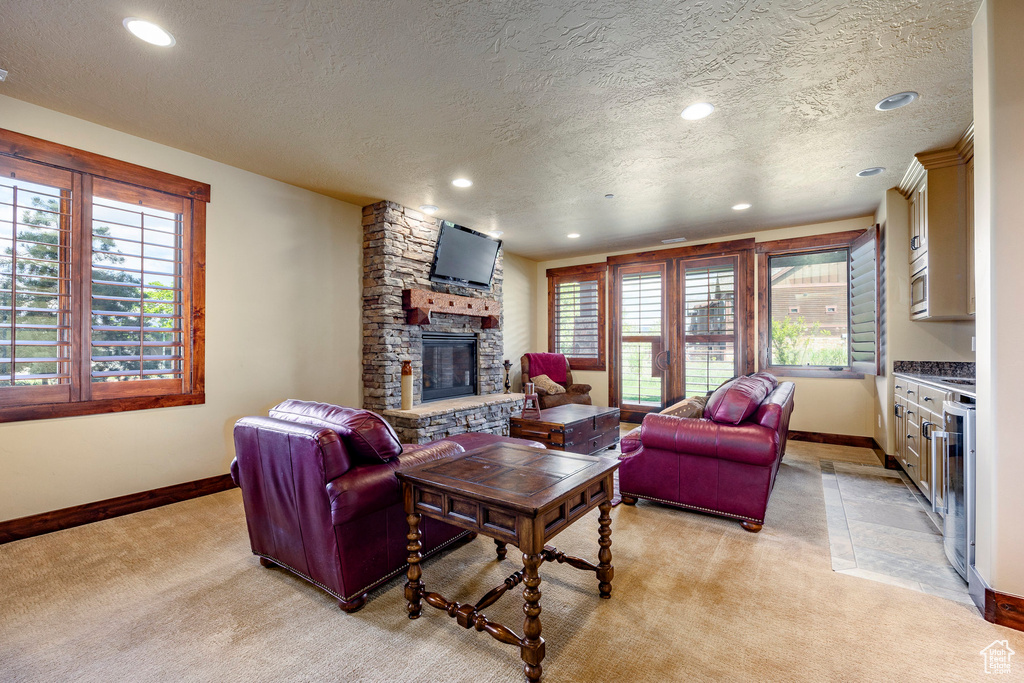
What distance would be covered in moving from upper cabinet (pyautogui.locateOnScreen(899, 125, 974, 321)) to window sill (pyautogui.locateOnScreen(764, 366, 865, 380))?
1.70 metres

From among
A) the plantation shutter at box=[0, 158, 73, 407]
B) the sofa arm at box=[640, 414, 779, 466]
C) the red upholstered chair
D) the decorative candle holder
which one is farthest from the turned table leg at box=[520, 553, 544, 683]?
the red upholstered chair

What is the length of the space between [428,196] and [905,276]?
4606 mm

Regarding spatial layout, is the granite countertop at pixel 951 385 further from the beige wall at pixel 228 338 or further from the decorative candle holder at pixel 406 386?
the beige wall at pixel 228 338

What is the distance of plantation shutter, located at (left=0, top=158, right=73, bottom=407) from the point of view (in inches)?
104

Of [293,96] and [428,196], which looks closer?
[293,96]

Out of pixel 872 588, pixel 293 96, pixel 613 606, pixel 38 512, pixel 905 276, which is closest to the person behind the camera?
pixel 613 606

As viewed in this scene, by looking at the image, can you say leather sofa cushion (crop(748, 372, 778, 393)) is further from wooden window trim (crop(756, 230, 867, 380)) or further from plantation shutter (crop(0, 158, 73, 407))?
plantation shutter (crop(0, 158, 73, 407))

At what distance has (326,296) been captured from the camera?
441 cm

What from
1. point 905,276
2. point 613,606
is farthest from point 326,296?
point 905,276

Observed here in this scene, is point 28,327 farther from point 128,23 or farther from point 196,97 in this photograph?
point 128,23

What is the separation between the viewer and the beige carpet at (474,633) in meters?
1.57

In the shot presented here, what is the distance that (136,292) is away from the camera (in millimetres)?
3176

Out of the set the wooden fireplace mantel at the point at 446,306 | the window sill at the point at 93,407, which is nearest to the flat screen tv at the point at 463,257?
the wooden fireplace mantel at the point at 446,306

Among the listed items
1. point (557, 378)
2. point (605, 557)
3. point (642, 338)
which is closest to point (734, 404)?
point (605, 557)
